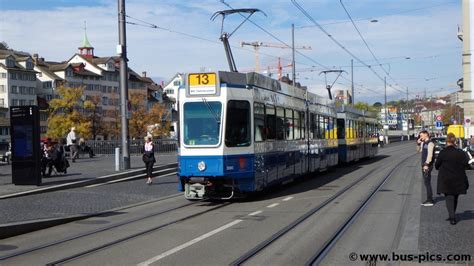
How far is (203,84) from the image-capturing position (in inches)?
593

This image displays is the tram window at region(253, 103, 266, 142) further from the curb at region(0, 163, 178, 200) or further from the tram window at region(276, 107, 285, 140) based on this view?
the curb at region(0, 163, 178, 200)

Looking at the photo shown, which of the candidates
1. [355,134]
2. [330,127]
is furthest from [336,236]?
[355,134]

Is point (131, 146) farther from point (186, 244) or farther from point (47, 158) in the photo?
point (186, 244)

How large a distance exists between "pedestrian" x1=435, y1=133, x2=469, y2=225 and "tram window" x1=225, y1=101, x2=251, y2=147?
5.43 metres

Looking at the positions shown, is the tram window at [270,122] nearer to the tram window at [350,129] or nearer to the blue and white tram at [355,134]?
the blue and white tram at [355,134]

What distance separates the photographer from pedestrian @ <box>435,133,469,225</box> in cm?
1085

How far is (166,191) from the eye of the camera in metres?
19.2

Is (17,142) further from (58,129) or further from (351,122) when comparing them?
(58,129)

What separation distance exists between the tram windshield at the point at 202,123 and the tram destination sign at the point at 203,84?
0.28m

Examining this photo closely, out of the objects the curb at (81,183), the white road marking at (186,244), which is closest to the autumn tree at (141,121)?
the curb at (81,183)

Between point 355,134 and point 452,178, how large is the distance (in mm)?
24463

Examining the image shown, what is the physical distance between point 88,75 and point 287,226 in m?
116

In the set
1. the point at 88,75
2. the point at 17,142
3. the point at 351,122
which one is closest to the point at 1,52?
the point at 88,75

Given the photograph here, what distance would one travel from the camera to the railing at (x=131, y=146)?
131ft
